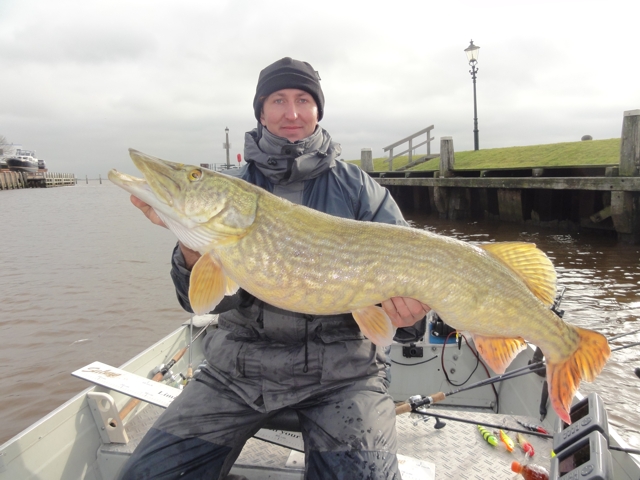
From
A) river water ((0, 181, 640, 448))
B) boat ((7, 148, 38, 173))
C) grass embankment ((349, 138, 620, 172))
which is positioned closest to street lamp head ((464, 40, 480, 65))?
grass embankment ((349, 138, 620, 172))

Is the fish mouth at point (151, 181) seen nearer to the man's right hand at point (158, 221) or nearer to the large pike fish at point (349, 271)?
the large pike fish at point (349, 271)

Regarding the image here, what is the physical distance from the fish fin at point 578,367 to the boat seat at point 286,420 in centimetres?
139

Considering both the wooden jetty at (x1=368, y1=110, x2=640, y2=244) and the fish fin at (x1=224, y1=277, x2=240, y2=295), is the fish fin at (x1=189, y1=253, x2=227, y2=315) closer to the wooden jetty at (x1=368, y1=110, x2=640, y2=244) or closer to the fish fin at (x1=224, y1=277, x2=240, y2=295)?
the fish fin at (x1=224, y1=277, x2=240, y2=295)

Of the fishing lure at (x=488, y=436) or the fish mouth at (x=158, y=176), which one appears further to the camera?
the fishing lure at (x=488, y=436)

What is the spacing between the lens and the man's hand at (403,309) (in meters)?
2.24

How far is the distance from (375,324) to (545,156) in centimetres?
1735

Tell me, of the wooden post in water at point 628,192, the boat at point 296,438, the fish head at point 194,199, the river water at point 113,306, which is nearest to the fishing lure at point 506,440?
the boat at point 296,438

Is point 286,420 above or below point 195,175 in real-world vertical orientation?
below

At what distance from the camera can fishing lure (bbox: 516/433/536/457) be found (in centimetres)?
276

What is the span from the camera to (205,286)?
2.13m

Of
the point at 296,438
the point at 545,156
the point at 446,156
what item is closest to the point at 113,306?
the point at 296,438

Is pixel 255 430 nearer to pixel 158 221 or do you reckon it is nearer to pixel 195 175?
pixel 158 221

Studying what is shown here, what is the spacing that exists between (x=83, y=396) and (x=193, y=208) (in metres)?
1.72

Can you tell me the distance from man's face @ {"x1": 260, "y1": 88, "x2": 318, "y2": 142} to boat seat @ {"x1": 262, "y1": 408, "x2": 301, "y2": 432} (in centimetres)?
181
